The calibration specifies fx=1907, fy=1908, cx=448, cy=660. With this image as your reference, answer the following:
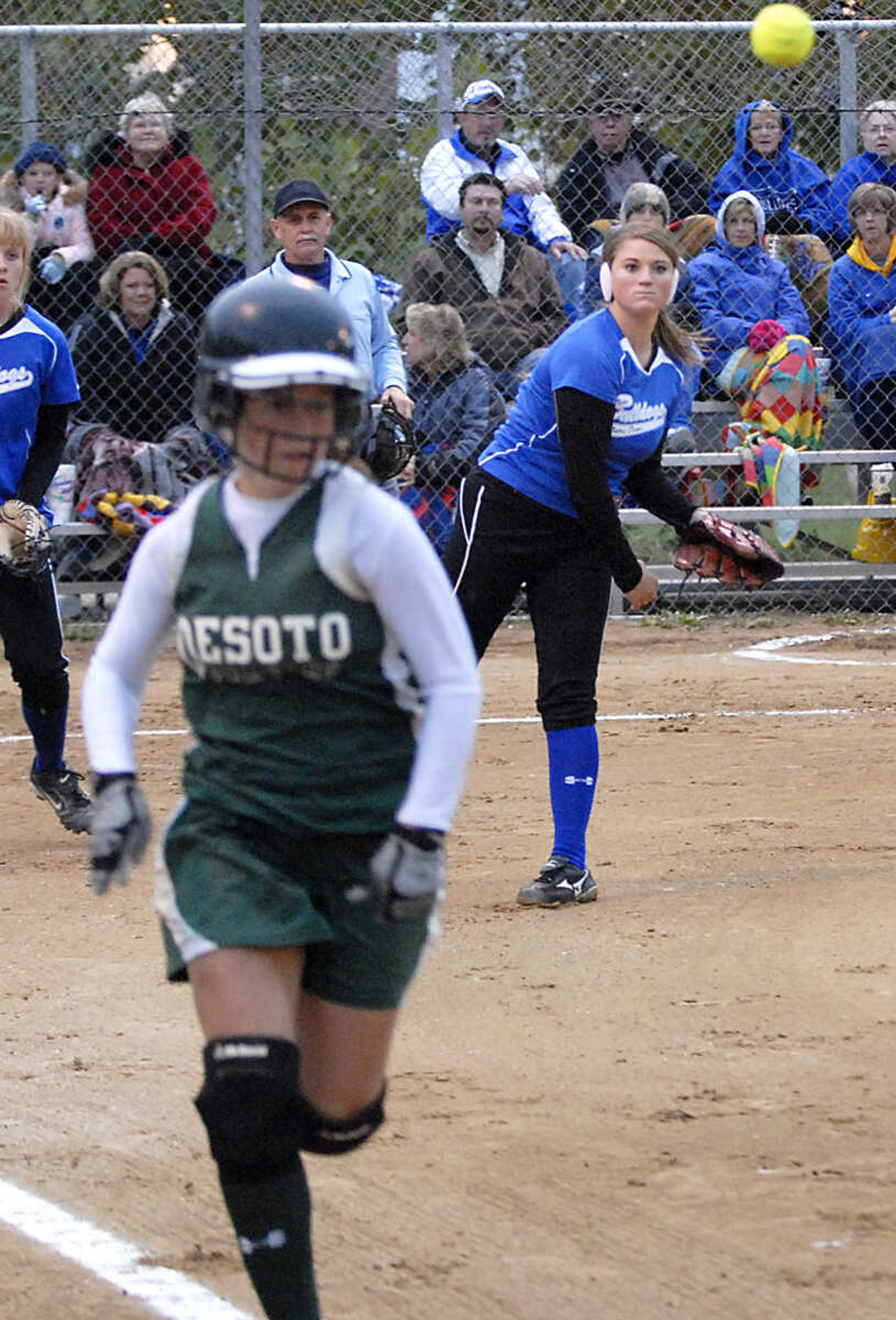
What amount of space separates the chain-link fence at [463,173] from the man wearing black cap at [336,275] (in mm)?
2412

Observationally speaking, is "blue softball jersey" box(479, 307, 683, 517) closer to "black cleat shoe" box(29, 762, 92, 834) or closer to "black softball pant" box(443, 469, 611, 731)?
"black softball pant" box(443, 469, 611, 731)

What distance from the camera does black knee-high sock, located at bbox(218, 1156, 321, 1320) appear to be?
2729mm

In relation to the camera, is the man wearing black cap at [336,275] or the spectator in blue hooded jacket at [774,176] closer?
the man wearing black cap at [336,275]

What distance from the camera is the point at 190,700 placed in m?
2.95

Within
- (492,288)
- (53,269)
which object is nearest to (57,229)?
(53,269)

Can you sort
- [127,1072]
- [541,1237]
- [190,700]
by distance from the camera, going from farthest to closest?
[127,1072]
[541,1237]
[190,700]

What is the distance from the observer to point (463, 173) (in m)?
11.0

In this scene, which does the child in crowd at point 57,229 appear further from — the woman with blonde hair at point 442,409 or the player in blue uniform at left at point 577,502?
the player in blue uniform at left at point 577,502

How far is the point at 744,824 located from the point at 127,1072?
2.99 metres

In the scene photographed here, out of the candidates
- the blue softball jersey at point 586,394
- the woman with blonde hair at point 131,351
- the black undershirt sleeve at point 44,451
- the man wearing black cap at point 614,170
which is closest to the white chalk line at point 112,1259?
the blue softball jersey at point 586,394

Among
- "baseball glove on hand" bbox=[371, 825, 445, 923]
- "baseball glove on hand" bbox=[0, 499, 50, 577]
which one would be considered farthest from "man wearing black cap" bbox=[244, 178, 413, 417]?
"baseball glove on hand" bbox=[371, 825, 445, 923]

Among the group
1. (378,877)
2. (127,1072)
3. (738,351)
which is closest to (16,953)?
(127,1072)

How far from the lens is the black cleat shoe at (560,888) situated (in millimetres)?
5613

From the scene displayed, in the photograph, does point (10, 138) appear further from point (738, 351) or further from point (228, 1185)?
point (228, 1185)
